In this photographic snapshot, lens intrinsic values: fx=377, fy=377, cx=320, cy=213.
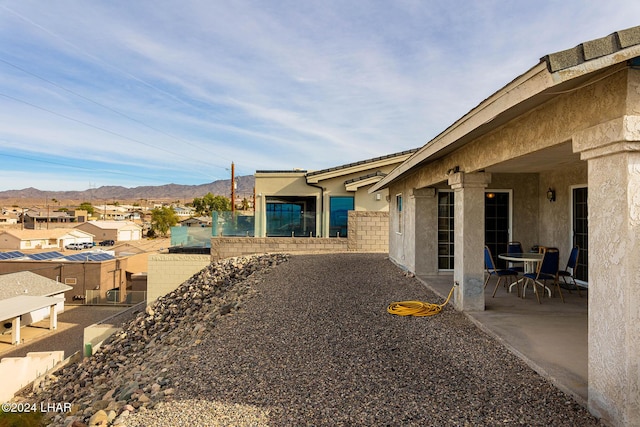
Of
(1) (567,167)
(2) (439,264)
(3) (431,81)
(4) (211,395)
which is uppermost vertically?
(3) (431,81)

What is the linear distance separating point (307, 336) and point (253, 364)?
1039 mm

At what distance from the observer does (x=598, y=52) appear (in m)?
2.57

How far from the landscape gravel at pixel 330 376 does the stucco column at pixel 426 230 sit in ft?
6.44

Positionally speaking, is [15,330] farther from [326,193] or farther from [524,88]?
[524,88]

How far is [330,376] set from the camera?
4.04m

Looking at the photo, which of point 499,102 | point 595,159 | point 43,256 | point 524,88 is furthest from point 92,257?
point 595,159

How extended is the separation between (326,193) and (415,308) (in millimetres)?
12619

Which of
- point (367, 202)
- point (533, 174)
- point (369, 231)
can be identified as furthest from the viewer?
point (367, 202)

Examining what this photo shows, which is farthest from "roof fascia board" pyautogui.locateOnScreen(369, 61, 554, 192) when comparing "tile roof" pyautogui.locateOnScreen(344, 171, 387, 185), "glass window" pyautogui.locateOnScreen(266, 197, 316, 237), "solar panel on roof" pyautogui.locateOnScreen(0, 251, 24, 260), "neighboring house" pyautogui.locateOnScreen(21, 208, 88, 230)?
"neighboring house" pyautogui.locateOnScreen(21, 208, 88, 230)

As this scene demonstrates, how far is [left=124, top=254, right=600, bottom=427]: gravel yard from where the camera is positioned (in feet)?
10.6

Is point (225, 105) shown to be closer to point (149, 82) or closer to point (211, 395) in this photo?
point (149, 82)

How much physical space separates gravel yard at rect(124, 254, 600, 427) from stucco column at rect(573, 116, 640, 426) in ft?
1.10

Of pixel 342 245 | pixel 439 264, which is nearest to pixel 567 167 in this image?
Result: pixel 439 264

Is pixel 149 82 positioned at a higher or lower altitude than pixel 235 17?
higher
